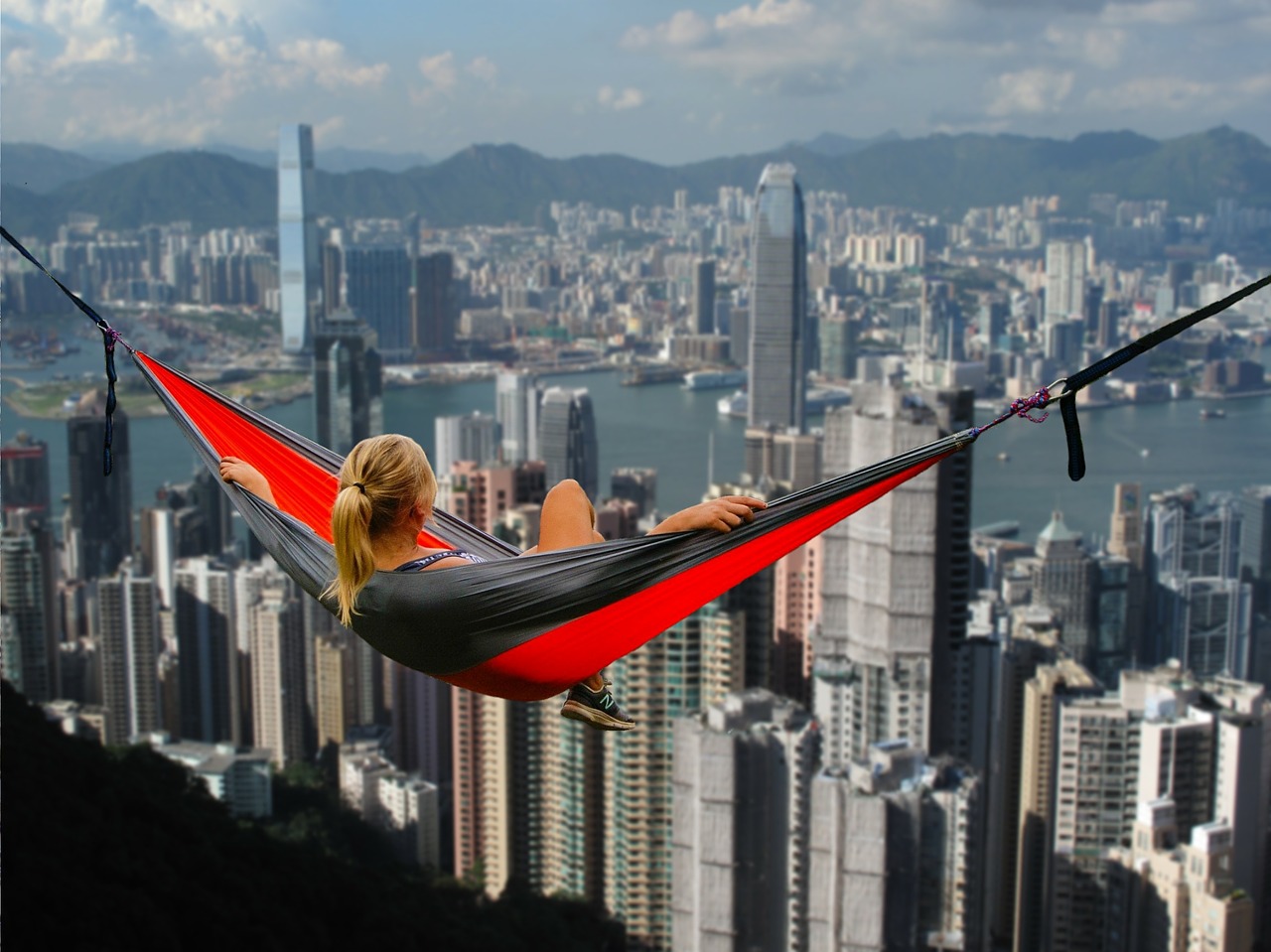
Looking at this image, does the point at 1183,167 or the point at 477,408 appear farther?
the point at 1183,167

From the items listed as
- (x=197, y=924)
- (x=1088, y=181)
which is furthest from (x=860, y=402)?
(x=1088, y=181)

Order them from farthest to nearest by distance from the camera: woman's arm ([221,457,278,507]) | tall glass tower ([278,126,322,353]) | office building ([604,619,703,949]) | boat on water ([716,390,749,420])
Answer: tall glass tower ([278,126,322,353]), boat on water ([716,390,749,420]), office building ([604,619,703,949]), woman's arm ([221,457,278,507])

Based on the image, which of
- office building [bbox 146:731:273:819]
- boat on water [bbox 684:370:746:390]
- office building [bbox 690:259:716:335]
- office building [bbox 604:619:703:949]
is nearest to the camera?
office building [bbox 604:619:703:949]

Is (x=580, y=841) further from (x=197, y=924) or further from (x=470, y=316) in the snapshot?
(x=470, y=316)

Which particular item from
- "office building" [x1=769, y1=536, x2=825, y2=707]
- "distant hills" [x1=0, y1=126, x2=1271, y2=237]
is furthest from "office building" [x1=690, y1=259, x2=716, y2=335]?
"office building" [x1=769, y1=536, x2=825, y2=707]

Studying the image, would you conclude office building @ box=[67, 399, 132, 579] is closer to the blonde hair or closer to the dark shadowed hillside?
the dark shadowed hillside

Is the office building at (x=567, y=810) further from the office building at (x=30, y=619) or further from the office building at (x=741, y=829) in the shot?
the office building at (x=30, y=619)
